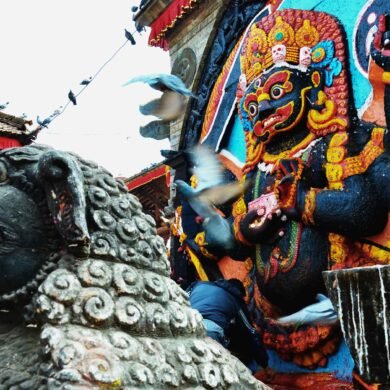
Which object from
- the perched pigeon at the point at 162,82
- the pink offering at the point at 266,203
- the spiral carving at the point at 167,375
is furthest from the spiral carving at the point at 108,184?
the perched pigeon at the point at 162,82

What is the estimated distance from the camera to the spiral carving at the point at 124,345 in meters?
1.49

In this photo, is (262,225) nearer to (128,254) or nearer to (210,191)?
(210,191)

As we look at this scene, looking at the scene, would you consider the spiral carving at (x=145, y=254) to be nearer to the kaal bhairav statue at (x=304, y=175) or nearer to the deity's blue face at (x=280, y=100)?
the kaal bhairav statue at (x=304, y=175)

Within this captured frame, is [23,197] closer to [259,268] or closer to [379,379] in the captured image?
[379,379]

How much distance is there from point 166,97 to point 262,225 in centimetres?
192

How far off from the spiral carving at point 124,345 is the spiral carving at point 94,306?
6cm

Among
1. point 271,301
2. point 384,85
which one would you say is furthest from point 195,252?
point 384,85

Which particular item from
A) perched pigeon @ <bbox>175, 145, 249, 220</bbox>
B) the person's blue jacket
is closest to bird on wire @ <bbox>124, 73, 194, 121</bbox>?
perched pigeon @ <bbox>175, 145, 249, 220</bbox>

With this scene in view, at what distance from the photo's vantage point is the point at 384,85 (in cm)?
354

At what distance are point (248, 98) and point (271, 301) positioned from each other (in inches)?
64.7

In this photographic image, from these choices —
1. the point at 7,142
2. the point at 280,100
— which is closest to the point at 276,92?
the point at 280,100

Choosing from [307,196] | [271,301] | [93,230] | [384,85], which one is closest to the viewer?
[93,230]

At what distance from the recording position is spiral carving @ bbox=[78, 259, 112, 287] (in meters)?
1.56

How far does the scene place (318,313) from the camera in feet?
12.1
